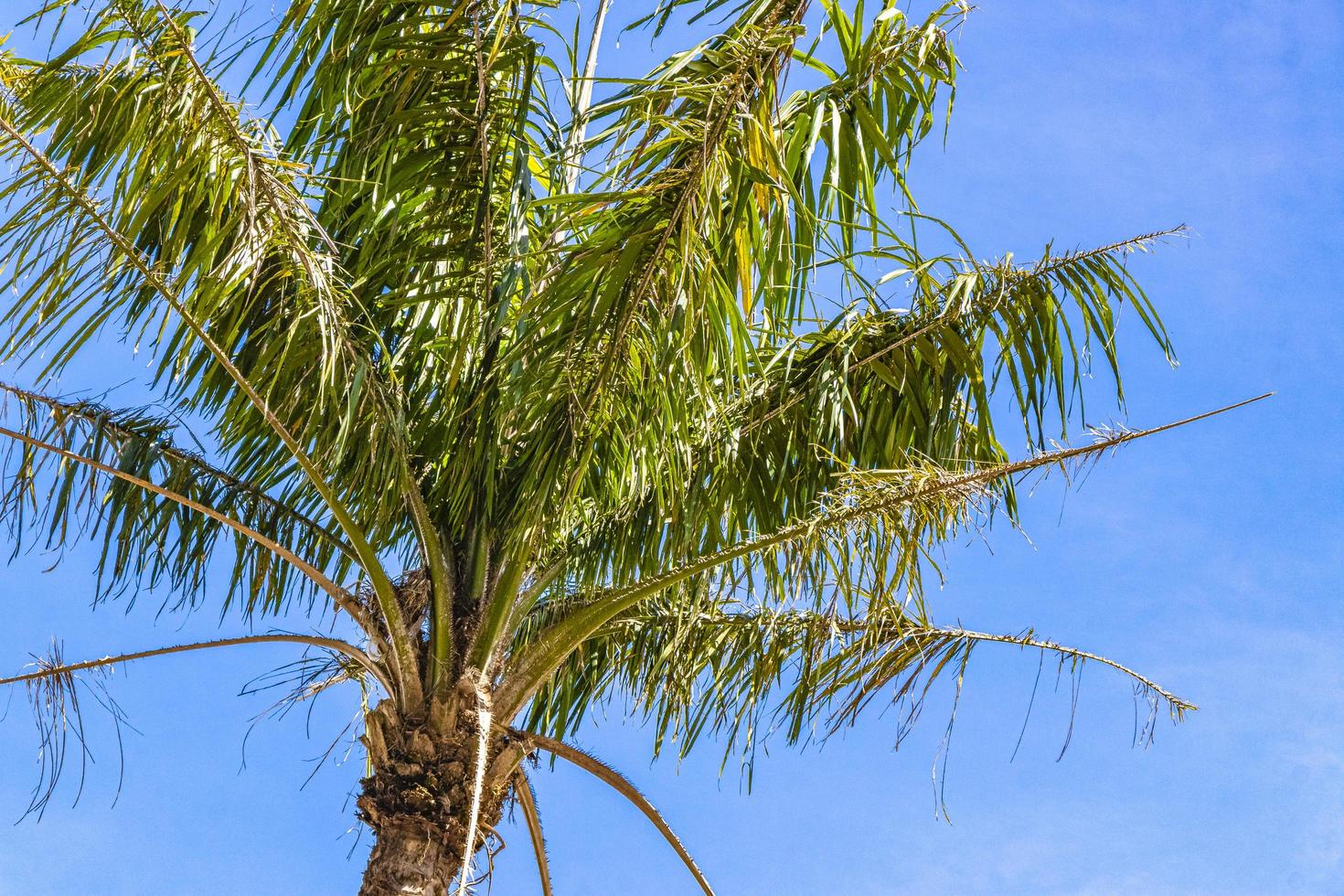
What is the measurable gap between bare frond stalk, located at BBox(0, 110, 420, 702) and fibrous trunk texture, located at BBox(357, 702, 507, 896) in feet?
0.53

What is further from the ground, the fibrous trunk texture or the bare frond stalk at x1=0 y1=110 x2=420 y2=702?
the bare frond stalk at x1=0 y1=110 x2=420 y2=702

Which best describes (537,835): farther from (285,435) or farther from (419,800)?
(285,435)

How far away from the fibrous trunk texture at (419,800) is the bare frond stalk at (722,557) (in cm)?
28

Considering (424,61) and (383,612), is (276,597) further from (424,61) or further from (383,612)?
(424,61)

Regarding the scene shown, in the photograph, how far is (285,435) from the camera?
3957mm

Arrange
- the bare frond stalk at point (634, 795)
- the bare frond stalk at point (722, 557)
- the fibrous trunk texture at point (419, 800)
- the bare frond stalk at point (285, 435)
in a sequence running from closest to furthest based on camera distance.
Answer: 1. the bare frond stalk at point (722, 557)
2. the bare frond stalk at point (285, 435)
3. the fibrous trunk texture at point (419, 800)
4. the bare frond stalk at point (634, 795)

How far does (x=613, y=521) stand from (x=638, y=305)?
1251 millimetres

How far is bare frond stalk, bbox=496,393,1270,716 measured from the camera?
3383 millimetres

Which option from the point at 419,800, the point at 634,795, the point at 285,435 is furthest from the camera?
the point at 634,795

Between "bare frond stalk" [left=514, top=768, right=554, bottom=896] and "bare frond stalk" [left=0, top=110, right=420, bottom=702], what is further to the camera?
"bare frond stalk" [left=514, top=768, right=554, bottom=896]

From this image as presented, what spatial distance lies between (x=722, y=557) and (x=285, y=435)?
1.41 m

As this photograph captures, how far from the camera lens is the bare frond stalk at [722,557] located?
3383mm

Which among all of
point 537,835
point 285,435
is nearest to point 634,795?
point 537,835

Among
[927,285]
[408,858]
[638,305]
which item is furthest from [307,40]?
[408,858]
